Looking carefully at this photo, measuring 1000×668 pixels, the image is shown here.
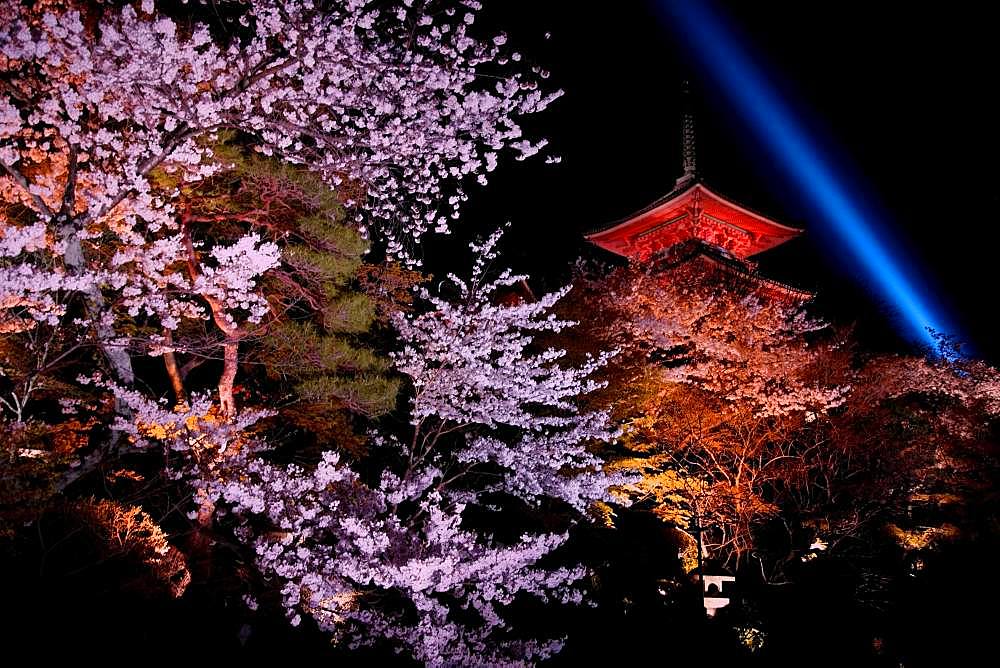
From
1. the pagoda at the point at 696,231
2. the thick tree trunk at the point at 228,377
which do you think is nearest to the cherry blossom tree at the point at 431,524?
the thick tree trunk at the point at 228,377

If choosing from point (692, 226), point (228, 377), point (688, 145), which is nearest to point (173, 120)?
point (228, 377)

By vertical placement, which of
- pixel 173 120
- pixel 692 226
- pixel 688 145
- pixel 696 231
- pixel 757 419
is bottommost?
pixel 757 419

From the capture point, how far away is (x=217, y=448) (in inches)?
285

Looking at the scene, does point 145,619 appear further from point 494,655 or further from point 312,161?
point 312,161

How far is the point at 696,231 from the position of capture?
21422 millimetres

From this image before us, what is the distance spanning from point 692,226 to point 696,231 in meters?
0.22

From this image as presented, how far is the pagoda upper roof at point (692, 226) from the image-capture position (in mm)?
20906

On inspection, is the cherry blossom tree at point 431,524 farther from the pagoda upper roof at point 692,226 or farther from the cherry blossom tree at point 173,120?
the pagoda upper roof at point 692,226

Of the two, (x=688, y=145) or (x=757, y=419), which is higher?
(x=688, y=145)

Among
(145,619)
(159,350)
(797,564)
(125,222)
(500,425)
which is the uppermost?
(125,222)

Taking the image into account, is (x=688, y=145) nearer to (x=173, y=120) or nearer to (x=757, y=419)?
(x=757, y=419)

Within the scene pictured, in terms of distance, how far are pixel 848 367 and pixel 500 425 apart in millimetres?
8387

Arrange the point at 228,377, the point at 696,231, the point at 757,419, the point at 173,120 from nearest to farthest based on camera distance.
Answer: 1. the point at 173,120
2. the point at 228,377
3. the point at 757,419
4. the point at 696,231

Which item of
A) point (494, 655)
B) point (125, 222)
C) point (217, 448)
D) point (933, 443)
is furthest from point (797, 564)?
point (125, 222)
